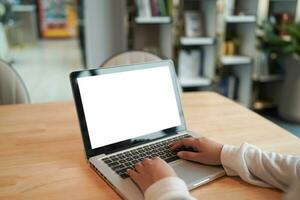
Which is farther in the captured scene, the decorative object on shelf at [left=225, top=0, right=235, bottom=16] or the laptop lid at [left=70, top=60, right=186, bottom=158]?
the decorative object on shelf at [left=225, top=0, right=235, bottom=16]

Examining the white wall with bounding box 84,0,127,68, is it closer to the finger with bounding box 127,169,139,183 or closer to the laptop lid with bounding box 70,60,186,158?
the laptop lid with bounding box 70,60,186,158

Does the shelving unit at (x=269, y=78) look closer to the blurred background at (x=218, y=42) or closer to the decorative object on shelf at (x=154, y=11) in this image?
the blurred background at (x=218, y=42)

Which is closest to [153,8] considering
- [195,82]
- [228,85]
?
[195,82]

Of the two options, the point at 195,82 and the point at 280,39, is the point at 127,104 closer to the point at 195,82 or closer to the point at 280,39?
the point at 195,82

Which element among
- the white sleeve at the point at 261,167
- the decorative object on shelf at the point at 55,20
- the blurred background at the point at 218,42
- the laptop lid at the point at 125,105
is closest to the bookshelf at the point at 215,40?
the blurred background at the point at 218,42

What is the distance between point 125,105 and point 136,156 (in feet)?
0.52

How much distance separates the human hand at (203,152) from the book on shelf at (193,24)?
2008 millimetres

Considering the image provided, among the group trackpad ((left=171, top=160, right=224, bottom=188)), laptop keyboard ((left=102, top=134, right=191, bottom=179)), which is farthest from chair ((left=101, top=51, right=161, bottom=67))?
trackpad ((left=171, top=160, right=224, bottom=188))

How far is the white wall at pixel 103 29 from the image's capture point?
270cm

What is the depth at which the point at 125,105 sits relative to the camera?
2.97 ft

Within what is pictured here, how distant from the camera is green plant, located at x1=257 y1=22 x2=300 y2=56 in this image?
2.74 meters

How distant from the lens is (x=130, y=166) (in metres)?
0.79

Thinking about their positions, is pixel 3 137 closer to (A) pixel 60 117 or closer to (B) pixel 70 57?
(A) pixel 60 117

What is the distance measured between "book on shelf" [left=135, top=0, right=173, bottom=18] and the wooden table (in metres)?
1.32
